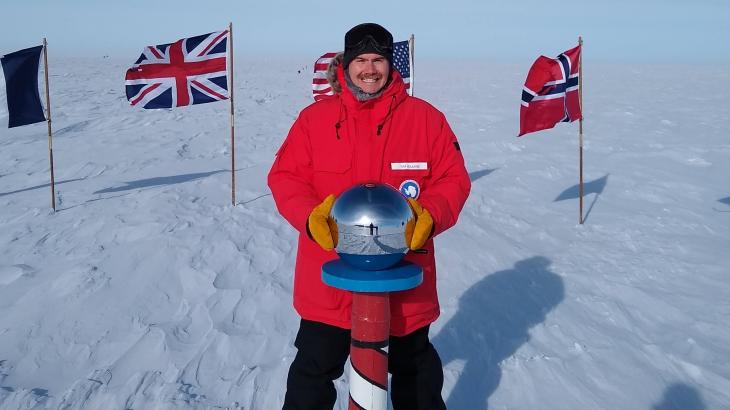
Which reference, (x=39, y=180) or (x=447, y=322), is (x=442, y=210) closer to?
(x=447, y=322)

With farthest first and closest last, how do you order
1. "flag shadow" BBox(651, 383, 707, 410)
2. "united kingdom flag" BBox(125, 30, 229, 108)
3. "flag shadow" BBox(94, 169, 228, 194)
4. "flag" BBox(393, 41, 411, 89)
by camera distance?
"flag" BBox(393, 41, 411, 89)
"flag shadow" BBox(94, 169, 228, 194)
"united kingdom flag" BBox(125, 30, 229, 108)
"flag shadow" BBox(651, 383, 707, 410)

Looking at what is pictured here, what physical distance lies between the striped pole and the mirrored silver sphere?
168 millimetres

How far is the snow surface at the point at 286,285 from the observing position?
3037 millimetres

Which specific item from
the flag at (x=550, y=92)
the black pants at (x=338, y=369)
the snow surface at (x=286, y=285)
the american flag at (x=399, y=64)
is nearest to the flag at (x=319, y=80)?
the american flag at (x=399, y=64)

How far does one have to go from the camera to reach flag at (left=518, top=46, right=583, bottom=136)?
5855 millimetres

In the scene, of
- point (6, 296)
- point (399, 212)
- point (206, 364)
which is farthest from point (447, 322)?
point (6, 296)

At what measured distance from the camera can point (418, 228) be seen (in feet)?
5.16

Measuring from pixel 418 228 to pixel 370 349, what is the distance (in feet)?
1.30

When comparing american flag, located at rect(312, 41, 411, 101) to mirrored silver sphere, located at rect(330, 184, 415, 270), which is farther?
american flag, located at rect(312, 41, 411, 101)

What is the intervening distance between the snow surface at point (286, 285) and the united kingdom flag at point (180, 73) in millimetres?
1087

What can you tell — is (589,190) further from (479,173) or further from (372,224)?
(372,224)

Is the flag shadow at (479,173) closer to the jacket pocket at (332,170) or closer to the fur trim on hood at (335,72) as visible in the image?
the fur trim on hood at (335,72)

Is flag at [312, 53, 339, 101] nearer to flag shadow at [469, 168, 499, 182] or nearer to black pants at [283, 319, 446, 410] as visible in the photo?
flag shadow at [469, 168, 499, 182]

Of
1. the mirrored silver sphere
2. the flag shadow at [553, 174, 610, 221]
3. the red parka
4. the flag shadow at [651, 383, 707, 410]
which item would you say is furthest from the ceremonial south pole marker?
the flag shadow at [553, 174, 610, 221]
